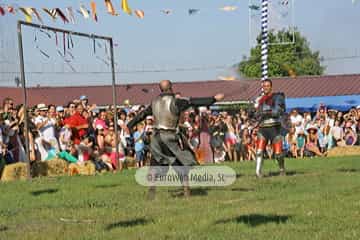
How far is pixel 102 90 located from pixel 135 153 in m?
29.9

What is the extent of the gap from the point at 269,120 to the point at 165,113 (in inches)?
153

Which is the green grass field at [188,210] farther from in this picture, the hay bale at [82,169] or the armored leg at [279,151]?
the hay bale at [82,169]

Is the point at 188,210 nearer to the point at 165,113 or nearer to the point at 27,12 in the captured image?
the point at 165,113

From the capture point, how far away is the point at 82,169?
17406 millimetres

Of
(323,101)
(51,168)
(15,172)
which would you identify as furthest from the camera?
(323,101)

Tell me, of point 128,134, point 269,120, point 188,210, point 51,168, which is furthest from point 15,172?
point 188,210

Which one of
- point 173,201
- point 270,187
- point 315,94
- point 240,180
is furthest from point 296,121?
point 315,94

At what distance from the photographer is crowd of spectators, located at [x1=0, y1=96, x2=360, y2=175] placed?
56.0 ft

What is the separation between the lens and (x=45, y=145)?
1794 cm

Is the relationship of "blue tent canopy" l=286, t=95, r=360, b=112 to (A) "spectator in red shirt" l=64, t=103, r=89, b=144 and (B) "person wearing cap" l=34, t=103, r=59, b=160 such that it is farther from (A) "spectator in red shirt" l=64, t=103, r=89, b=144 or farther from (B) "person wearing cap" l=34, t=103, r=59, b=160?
(B) "person wearing cap" l=34, t=103, r=59, b=160

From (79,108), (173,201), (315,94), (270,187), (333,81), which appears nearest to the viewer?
(173,201)

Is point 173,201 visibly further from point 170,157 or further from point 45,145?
point 45,145

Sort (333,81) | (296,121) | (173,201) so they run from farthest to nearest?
(333,81), (296,121), (173,201)

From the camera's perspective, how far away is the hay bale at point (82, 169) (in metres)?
17.2
